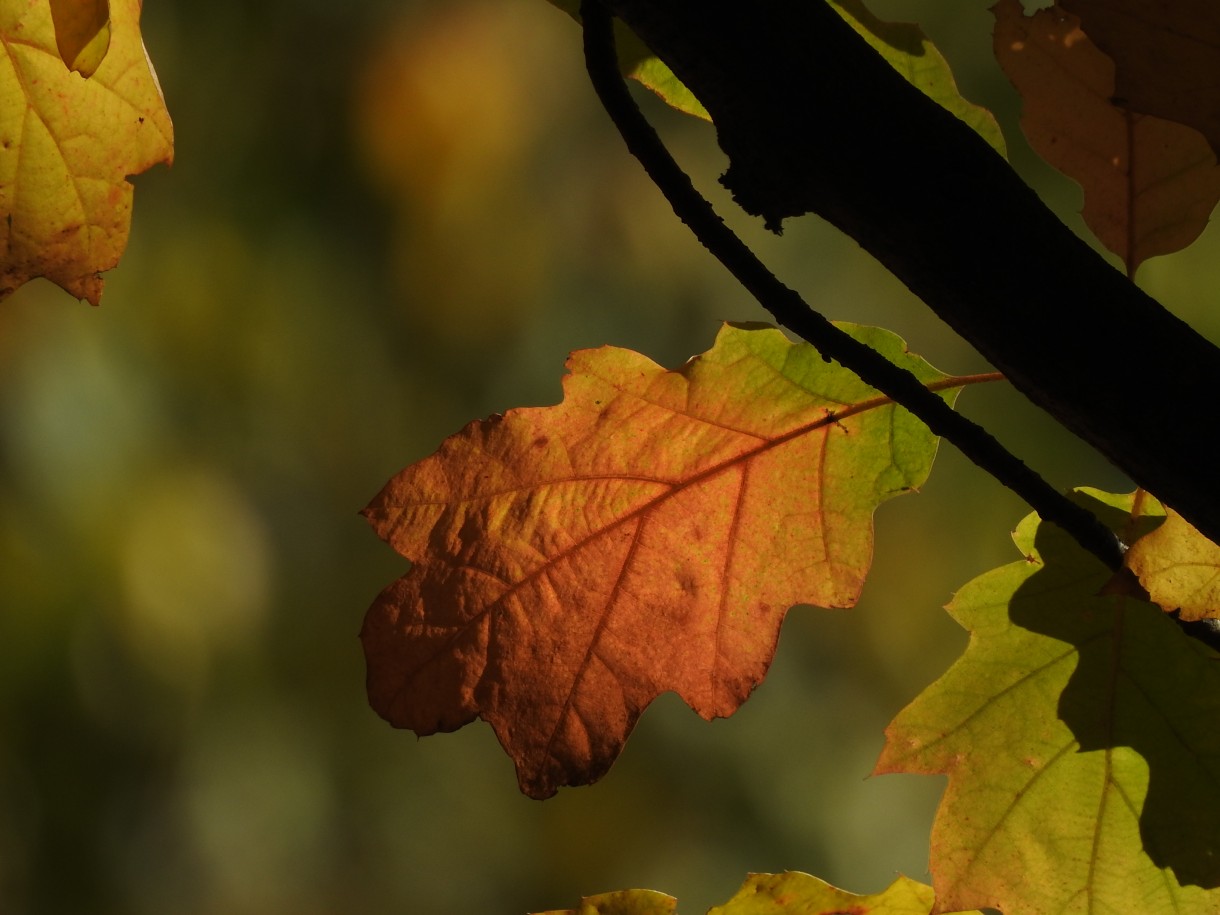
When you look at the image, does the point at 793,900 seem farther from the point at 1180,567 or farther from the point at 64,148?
the point at 64,148

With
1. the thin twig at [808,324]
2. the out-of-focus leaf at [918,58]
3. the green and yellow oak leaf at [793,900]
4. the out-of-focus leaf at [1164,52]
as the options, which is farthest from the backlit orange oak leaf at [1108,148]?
the green and yellow oak leaf at [793,900]

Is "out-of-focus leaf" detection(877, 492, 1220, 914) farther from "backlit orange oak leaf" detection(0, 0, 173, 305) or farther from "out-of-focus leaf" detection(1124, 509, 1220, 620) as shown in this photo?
"backlit orange oak leaf" detection(0, 0, 173, 305)

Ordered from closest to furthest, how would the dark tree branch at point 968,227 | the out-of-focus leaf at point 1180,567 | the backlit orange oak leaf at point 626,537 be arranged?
1. the dark tree branch at point 968,227
2. the out-of-focus leaf at point 1180,567
3. the backlit orange oak leaf at point 626,537

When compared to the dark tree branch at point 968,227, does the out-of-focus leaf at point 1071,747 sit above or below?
below

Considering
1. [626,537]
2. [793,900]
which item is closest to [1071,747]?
[793,900]

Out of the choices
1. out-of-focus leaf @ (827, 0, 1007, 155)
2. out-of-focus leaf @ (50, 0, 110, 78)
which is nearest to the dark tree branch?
out-of-focus leaf @ (827, 0, 1007, 155)

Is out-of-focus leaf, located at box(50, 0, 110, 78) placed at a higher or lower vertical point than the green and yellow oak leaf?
higher

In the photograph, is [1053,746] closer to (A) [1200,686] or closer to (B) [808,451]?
(A) [1200,686]

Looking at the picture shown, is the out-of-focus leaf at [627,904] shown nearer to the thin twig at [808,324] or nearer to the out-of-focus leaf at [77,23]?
the thin twig at [808,324]
